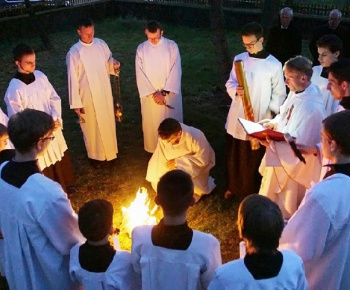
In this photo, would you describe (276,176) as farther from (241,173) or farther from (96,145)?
(96,145)

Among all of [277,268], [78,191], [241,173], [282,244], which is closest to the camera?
[277,268]

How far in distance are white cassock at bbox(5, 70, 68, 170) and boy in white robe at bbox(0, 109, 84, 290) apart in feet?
6.89

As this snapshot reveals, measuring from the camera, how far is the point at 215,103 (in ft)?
34.1

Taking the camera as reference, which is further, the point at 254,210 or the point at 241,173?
the point at 241,173

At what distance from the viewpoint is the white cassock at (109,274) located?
3.34 meters

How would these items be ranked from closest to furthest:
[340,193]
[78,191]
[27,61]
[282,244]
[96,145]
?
[340,193] → [282,244] → [27,61] → [78,191] → [96,145]

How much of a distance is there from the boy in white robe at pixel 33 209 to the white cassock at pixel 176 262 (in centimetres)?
62

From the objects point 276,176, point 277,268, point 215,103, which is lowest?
point 215,103

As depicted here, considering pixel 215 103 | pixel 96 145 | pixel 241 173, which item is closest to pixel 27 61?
pixel 96 145

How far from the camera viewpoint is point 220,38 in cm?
1053

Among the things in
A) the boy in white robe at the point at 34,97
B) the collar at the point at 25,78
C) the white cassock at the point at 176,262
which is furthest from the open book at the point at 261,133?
the collar at the point at 25,78

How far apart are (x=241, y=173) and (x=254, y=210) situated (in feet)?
11.7

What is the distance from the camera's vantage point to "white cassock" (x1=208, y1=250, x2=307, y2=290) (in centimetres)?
278

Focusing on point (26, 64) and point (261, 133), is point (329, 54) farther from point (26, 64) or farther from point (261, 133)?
point (26, 64)
